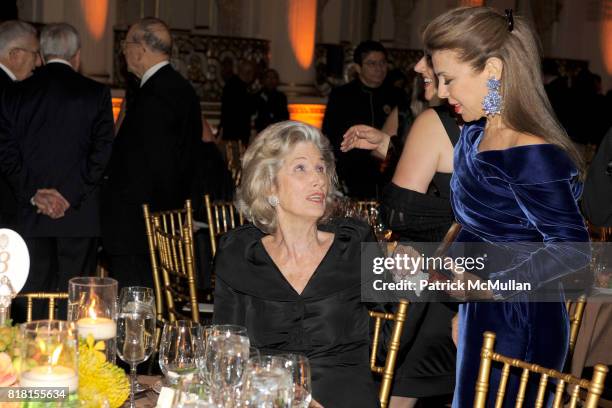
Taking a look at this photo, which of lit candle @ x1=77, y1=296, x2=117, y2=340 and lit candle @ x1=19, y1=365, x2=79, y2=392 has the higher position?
lit candle @ x1=19, y1=365, x2=79, y2=392

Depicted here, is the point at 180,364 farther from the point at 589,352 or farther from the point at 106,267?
A: the point at 106,267

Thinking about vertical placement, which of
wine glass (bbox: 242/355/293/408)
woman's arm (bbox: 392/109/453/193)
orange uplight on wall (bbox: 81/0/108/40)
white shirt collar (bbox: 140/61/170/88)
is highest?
orange uplight on wall (bbox: 81/0/108/40)

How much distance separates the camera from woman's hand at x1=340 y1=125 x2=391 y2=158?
3.24 m

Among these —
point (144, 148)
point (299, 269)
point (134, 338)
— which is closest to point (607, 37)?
point (144, 148)

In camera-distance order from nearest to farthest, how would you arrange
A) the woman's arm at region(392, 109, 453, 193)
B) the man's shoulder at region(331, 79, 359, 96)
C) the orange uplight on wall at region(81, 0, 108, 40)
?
the woman's arm at region(392, 109, 453, 193) < the man's shoulder at region(331, 79, 359, 96) < the orange uplight on wall at region(81, 0, 108, 40)

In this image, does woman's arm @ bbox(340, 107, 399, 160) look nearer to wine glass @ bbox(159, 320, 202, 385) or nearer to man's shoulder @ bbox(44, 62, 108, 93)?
wine glass @ bbox(159, 320, 202, 385)

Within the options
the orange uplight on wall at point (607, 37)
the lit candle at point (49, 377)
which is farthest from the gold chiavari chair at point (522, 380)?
the orange uplight on wall at point (607, 37)

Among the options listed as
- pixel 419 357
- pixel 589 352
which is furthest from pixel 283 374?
pixel 589 352

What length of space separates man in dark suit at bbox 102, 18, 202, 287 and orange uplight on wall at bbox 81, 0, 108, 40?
5339 mm

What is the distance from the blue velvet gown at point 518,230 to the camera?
227 centimetres

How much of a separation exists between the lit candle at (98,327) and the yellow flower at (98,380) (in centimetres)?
27

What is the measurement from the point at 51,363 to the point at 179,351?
518 millimetres

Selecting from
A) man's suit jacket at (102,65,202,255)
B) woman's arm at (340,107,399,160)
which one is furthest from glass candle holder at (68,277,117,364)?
man's suit jacket at (102,65,202,255)

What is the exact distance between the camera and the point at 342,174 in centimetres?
626
